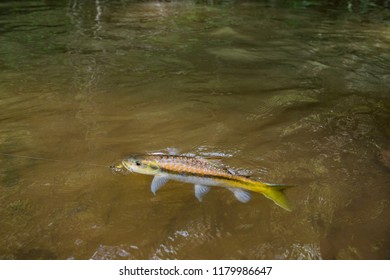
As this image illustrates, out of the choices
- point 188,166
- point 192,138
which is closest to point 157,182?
point 188,166

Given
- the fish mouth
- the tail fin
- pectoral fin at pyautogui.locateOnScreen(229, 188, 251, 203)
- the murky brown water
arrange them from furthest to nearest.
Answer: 1. the fish mouth
2. pectoral fin at pyautogui.locateOnScreen(229, 188, 251, 203)
3. the murky brown water
4. the tail fin

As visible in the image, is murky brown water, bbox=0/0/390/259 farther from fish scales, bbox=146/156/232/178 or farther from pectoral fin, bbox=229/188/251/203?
fish scales, bbox=146/156/232/178

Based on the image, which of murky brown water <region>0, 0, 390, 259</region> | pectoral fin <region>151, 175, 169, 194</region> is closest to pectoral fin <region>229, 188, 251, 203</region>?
murky brown water <region>0, 0, 390, 259</region>

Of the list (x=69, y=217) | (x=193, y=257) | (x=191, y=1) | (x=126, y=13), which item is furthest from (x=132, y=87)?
(x=191, y=1)

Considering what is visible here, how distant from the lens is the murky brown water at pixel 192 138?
2578 mm

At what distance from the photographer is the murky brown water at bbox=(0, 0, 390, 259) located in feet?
8.46

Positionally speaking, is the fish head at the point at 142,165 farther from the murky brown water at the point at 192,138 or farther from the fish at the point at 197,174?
the murky brown water at the point at 192,138

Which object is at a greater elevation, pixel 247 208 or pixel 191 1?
pixel 191 1

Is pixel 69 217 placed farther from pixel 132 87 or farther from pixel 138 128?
→ pixel 132 87

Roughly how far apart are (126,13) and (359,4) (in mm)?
9207

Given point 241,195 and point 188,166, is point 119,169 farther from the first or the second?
point 241,195

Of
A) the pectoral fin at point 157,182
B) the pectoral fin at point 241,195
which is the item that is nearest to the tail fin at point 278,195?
the pectoral fin at point 241,195

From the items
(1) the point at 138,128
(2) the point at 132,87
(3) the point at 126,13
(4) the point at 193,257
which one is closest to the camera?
(4) the point at 193,257

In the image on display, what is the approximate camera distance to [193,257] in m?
2.44
